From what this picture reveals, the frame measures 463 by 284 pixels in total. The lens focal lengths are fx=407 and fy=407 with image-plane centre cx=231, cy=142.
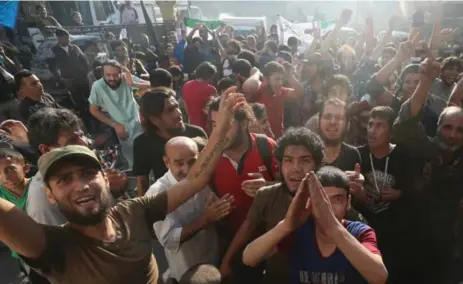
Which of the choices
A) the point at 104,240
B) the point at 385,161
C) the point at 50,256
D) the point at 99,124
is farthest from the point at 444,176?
the point at 99,124

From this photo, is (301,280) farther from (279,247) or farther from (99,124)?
(99,124)

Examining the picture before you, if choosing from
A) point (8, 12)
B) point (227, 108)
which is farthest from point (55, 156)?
point (8, 12)

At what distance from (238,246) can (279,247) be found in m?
0.31

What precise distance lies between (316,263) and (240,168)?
0.97 m

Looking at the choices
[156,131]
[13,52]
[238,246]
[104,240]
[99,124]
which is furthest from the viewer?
[13,52]

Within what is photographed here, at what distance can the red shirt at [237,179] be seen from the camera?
8.90ft

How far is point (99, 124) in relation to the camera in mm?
8258

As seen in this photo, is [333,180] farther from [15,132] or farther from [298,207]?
[15,132]

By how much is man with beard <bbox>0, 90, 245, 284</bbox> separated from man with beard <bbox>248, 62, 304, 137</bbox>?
9.31 feet

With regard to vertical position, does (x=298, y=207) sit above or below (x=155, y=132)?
above

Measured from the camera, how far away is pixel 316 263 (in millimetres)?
1914

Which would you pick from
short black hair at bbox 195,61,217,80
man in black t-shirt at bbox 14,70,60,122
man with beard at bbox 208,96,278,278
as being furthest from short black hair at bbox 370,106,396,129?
man in black t-shirt at bbox 14,70,60,122

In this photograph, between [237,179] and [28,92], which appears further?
[28,92]

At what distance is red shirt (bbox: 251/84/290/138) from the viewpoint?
4676mm
